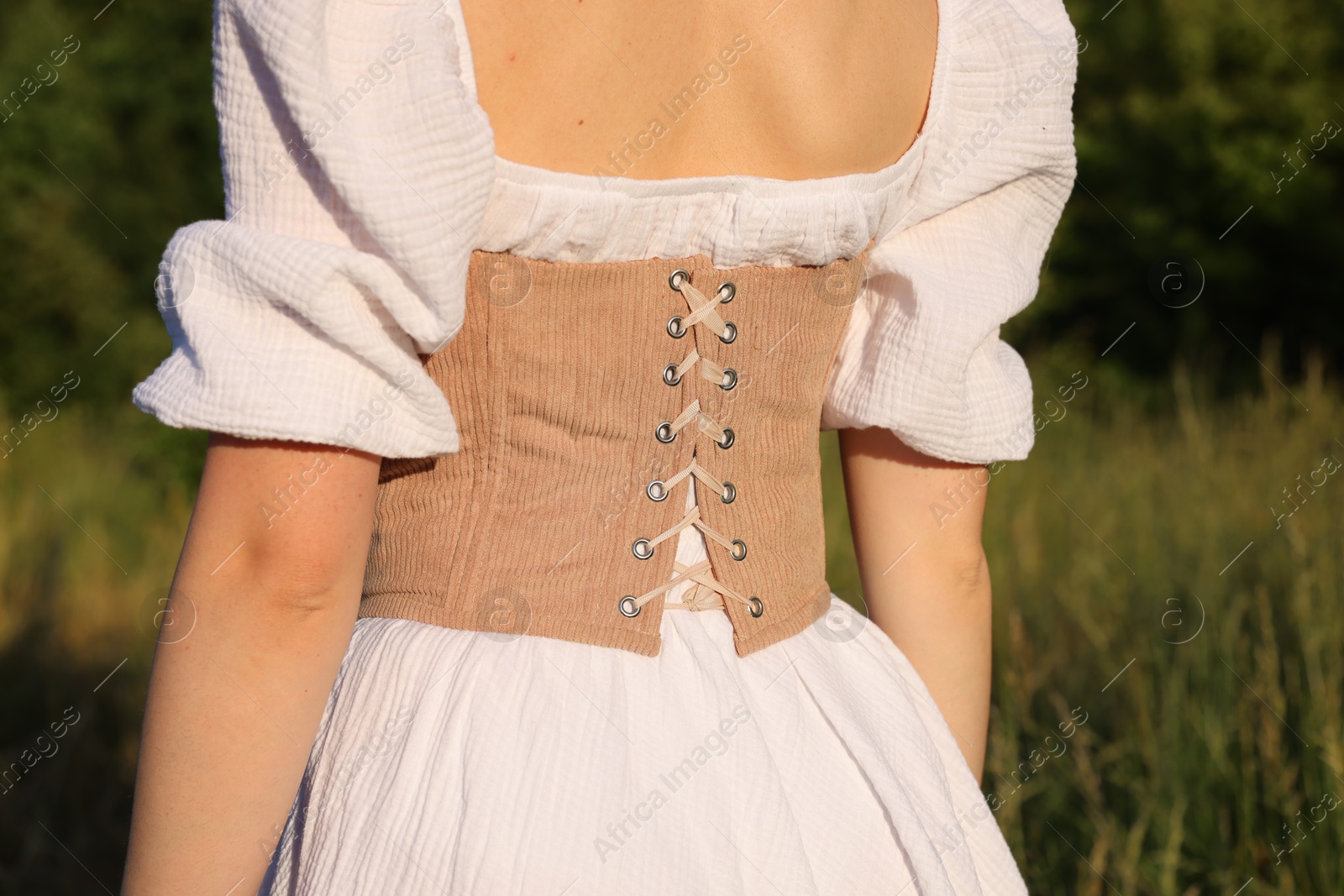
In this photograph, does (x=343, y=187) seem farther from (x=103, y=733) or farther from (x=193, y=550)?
(x=103, y=733)

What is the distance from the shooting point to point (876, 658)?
3.74 feet

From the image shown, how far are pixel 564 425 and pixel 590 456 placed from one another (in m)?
0.03

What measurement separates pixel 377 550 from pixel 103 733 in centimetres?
324

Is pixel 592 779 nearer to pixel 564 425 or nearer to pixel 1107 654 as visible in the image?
pixel 564 425

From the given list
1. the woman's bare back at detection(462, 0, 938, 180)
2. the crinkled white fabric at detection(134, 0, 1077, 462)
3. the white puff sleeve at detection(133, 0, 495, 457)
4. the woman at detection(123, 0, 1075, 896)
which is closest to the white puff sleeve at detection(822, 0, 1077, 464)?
the woman at detection(123, 0, 1075, 896)

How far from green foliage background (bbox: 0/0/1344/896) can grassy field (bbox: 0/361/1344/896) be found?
0.01m

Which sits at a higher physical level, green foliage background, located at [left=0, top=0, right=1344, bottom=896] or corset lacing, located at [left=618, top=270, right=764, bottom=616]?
corset lacing, located at [left=618, top=270, right=764, bottom=616]

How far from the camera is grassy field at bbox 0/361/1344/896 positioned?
2.45 m

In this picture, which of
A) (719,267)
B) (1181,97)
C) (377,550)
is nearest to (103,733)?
(377,550)

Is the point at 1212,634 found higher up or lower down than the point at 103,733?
lower down

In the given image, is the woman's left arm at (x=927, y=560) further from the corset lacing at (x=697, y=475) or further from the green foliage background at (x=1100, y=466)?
the green foliage background at (x=1100, y=466)

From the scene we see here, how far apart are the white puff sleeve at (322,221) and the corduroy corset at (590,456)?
104 mm

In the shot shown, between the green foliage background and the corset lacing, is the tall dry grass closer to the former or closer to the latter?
the green foliage background

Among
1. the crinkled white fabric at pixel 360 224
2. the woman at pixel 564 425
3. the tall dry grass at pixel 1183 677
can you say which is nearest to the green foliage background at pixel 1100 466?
the tall dry grass at pixel 1183 677
